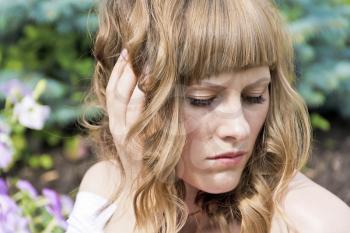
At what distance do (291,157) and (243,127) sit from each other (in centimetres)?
28

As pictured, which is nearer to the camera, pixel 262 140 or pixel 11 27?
pixel 262 140

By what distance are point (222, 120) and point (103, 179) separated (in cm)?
80

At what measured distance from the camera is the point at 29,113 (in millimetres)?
2762

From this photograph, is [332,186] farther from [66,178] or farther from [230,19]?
[230,19]

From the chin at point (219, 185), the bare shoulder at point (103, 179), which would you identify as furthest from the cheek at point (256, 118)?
the bare shoulder at point (103, 179)

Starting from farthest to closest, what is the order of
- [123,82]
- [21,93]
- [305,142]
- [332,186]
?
[332,186] → [21,93] → [305,142] → [123,82]

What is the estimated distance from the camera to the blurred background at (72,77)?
4117mm

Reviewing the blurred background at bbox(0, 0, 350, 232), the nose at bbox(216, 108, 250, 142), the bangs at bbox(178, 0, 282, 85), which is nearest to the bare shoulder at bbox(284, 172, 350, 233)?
the nose at bbox(216, 108, 250, 142)

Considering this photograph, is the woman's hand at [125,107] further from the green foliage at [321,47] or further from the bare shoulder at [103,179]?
the green foliage at [321,47]

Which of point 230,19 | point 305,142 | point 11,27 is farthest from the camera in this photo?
point 11,27

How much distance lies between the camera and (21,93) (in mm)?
2986

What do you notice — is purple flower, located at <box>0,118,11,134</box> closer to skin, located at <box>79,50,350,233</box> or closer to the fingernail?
skin, located at <box>79,50,350,233</box>

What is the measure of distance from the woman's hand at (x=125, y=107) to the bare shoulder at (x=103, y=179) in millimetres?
250

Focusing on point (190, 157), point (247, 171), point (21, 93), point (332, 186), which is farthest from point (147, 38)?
point (332, 186)
